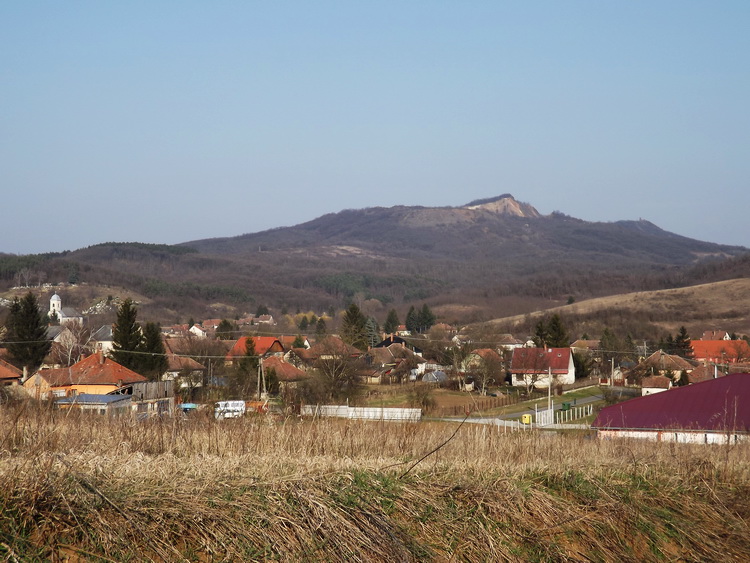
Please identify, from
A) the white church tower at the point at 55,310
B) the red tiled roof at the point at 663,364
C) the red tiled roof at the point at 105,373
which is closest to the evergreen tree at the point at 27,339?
the red tiled roof at the point at 105,373

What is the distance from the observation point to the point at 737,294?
9975 cm

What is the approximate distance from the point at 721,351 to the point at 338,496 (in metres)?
50.3

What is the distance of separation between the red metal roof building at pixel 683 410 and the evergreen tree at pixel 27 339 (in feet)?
91.8

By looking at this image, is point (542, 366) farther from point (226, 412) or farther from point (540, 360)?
point (226, 412)

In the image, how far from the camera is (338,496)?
5.45m

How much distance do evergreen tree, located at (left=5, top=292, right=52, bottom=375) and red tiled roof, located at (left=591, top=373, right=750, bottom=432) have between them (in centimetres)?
2797

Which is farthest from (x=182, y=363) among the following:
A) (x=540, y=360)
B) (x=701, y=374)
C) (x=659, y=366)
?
(x=701, y=374)

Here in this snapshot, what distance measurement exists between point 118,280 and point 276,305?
31130 mm

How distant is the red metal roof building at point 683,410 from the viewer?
18.1 meters

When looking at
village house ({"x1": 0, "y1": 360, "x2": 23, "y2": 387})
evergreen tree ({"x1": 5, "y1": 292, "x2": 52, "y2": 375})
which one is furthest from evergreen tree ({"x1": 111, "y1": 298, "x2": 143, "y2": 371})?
evergreen tree ({"x1": 5, "y1": 292, "x2": 52, "y2": 375})

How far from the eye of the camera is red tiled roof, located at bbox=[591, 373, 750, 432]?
60.9 ft

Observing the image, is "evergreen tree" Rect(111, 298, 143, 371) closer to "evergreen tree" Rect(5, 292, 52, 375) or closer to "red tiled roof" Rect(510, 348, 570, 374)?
"evergreen tree" Rect(5, 292, 52, 375)

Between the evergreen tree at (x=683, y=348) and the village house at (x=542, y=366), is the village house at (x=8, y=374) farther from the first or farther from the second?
the evergreen tree at (x=683, y=348)

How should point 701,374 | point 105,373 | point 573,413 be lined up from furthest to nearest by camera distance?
point 701,374, point 573,413, point 105,373
